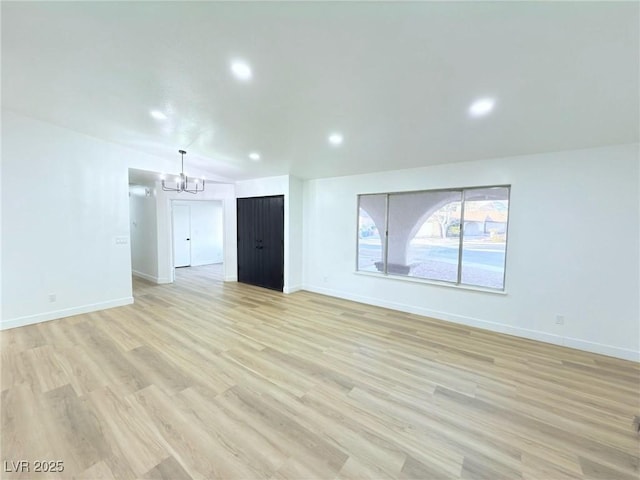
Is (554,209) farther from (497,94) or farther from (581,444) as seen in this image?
(581,444)

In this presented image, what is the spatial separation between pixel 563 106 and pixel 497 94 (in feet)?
2.20

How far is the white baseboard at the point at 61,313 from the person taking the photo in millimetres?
3572

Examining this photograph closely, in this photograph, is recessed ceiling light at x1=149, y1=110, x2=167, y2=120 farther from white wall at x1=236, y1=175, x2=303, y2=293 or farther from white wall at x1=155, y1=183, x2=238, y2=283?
white wall at x1=155, y1=183, x2=238, y2=283

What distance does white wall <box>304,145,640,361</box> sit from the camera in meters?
2.89

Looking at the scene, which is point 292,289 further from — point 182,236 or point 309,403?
point 182,236

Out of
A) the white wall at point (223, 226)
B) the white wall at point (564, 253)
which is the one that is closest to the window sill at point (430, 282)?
the white wall at point (564, 253)

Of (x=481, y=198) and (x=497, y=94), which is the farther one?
(x=481, y=198)

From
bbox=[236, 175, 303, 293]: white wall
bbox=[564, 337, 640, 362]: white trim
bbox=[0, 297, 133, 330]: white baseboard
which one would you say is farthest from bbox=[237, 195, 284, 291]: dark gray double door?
bbox=[564, 337, 640, 362]: white trim

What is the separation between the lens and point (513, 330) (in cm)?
351

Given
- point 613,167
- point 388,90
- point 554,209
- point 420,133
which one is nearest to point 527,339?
point 554,209

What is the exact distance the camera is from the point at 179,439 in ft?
5.70

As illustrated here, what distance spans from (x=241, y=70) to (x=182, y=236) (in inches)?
293

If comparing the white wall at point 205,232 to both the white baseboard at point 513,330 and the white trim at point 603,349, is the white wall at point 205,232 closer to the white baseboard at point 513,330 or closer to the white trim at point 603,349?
the white baseboard at point 513,330

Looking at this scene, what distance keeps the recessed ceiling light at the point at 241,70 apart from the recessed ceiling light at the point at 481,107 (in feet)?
7.07
